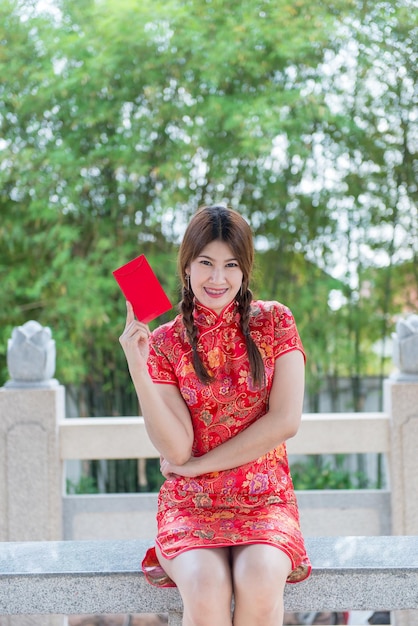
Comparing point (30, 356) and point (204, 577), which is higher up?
point (30, 356)

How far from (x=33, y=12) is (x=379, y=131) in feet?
6.48

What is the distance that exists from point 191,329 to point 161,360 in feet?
0.35

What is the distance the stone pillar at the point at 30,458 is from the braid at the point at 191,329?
56.5 inches

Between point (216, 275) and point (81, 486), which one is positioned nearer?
point (216, 275)

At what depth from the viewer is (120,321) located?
14.3ft

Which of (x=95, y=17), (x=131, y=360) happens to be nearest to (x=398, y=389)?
(x=131, y=360)

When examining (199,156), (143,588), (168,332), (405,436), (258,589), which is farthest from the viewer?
(199,156)

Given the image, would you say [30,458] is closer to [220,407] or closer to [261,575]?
[220,407]

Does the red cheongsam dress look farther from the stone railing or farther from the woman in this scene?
the stone railing

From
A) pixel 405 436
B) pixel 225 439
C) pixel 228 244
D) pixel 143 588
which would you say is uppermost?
pixel 228 244

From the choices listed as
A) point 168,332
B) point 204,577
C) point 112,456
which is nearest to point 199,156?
point 112,456

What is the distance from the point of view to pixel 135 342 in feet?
5.77

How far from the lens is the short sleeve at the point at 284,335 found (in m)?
1.91

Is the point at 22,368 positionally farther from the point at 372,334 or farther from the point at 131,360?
the point at 372,334
